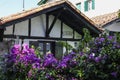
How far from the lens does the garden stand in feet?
20.6

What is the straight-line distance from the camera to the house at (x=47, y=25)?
1497 centimetres

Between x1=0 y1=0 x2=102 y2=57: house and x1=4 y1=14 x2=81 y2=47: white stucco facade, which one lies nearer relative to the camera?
x1=0 y1=0 x2=102 y2=57: house

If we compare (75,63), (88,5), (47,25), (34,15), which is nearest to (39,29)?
(47,25)

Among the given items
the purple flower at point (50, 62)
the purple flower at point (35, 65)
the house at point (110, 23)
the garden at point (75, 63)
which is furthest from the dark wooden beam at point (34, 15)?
the house at point (110, 23)

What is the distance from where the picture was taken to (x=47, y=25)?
16.4 meters

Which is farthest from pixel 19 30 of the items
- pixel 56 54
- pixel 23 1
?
pixel 23 1

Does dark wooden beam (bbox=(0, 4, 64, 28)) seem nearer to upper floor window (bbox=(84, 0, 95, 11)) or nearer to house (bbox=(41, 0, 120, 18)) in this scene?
house (bbox=(41, 0, 120, 18))

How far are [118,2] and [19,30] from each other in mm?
14069

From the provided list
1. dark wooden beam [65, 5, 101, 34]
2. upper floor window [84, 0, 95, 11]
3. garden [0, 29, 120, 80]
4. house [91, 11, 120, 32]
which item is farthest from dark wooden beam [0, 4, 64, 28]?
upper floor window [84, 0, 95, 11]

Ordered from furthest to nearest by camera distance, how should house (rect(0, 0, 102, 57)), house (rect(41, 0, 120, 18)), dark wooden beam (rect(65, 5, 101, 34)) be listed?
house (rect(41, 0, 120, 18)) < dark wooden beam (rect(65, 5, 101, 34)) < house (rect(0, 0, 102, 57))

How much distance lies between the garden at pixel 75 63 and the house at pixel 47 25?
534 cm

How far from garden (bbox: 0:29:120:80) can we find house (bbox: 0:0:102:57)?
5.34 metres

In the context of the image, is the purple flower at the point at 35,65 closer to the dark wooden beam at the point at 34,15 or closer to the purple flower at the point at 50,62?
the purple flower at the point at 50,62

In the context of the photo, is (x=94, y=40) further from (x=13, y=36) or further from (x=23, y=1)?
(x=23, y=1)
